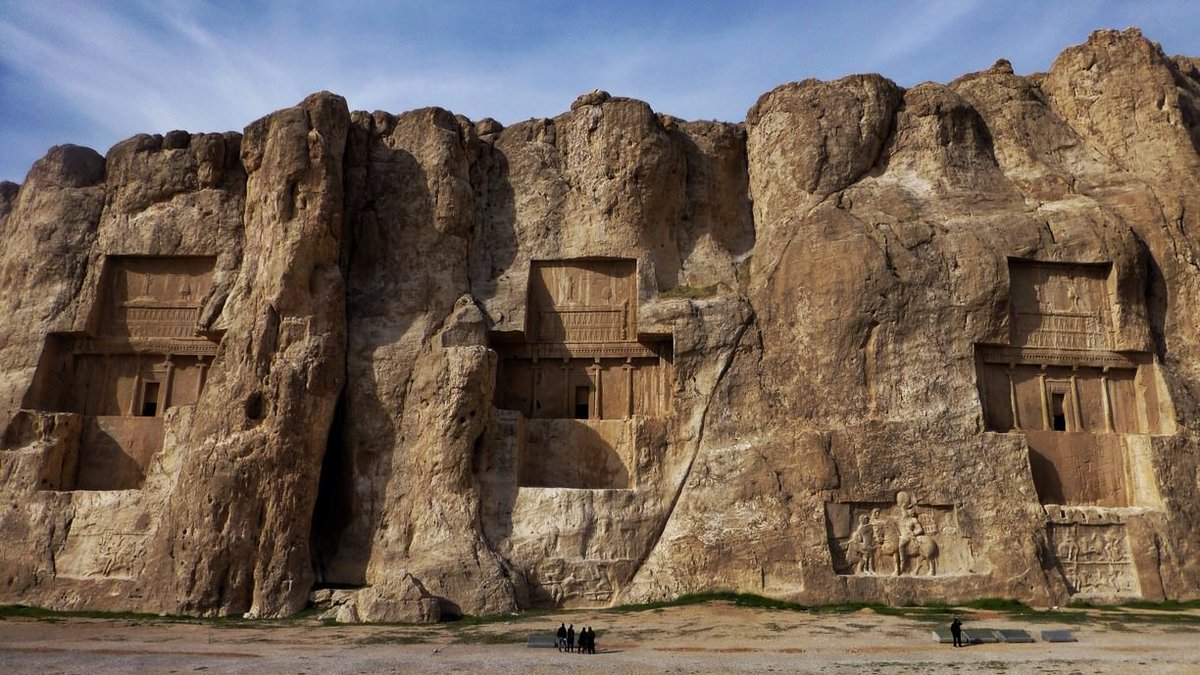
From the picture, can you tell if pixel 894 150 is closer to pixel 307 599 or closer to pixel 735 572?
pixel 735 572

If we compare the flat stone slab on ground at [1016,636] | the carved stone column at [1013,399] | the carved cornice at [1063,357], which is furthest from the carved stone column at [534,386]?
the flat stone slab on ground at [1016,636]

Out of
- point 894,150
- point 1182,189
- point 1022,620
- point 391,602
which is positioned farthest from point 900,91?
point 391,602

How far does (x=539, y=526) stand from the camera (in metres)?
20.9

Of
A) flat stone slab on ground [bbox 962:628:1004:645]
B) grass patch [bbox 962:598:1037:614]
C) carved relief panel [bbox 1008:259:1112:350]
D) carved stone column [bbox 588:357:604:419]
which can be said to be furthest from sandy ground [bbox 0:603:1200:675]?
carved relief panel [bbox 1008:259:1112:350]

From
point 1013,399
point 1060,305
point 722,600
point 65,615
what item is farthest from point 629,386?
point 65,615

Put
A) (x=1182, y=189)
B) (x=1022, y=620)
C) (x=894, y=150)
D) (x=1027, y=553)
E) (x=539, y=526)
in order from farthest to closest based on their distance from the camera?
1. (x=894, y=150)
2. (x=1182, y=189)
3. (x=539, y=526)
4. (x=1027, y=553)
5. (x=1022, y=620)

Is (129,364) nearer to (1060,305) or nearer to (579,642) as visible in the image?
(579,642)

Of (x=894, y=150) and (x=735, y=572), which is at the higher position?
(x=894, y=150)

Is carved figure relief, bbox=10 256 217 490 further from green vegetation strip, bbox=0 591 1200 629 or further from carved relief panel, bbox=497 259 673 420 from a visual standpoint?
carved relief panel, bbox=497 259 673 420

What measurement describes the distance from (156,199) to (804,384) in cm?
1784

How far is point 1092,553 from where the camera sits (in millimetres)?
20109

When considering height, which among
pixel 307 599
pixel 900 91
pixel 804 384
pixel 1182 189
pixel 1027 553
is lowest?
pixel 307 599

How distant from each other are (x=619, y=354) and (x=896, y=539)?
798 cm

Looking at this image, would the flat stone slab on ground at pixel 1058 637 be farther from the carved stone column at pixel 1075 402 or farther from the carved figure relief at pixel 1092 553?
the carved stone column at pixel 1075 402
